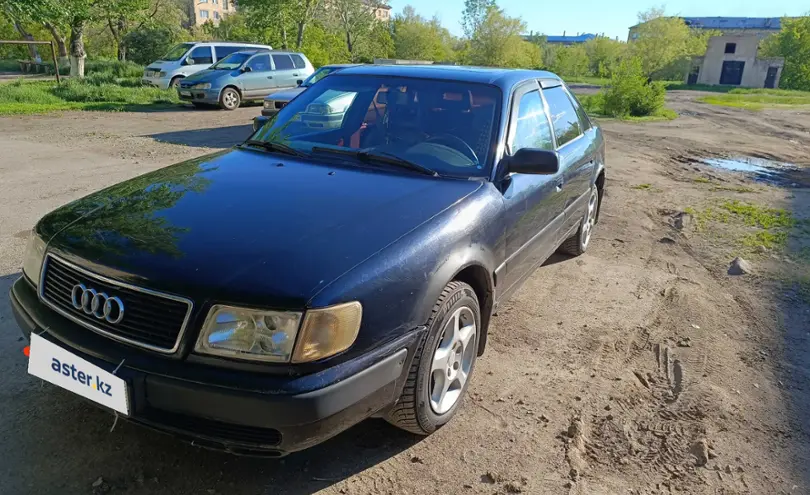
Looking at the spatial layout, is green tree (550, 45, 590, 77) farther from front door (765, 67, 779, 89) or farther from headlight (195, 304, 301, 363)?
headlight (195, 304, 301, 363)

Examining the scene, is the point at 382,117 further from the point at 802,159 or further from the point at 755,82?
the point at 755,82

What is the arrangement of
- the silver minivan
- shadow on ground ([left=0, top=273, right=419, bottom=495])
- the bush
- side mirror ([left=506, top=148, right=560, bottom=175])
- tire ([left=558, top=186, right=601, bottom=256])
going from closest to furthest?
shadow on ground ([left=0, top=273, right=419, bottom=495]), side mirror ([left=506, top=148, right=560, bottom=175]), tire ([left=558, top=186, right=601, bottom=256]), the silver minivan, the bush

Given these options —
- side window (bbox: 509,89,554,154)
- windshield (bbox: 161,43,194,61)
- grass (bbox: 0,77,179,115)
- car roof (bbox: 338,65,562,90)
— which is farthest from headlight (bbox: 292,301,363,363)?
windshield (bbox: 161,43,194,61)

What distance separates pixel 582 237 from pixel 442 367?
3036 mm

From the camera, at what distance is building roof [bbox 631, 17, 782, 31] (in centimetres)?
9831

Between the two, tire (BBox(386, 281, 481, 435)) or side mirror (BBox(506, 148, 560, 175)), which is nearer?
tire (BBox(386, 281, 481, 435))

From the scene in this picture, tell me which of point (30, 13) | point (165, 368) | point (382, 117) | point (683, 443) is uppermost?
point (30, 13)

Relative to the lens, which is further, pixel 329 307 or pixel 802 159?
pixel 802 159

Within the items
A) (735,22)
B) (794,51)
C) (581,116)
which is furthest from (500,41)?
(735,22)

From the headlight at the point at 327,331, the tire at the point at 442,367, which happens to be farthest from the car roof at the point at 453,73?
the headlight at the point at 327,331

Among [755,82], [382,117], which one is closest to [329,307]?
[382,117]

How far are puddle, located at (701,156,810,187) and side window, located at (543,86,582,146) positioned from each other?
6123 mm

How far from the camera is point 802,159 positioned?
467 inches

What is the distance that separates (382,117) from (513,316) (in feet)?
5.47
